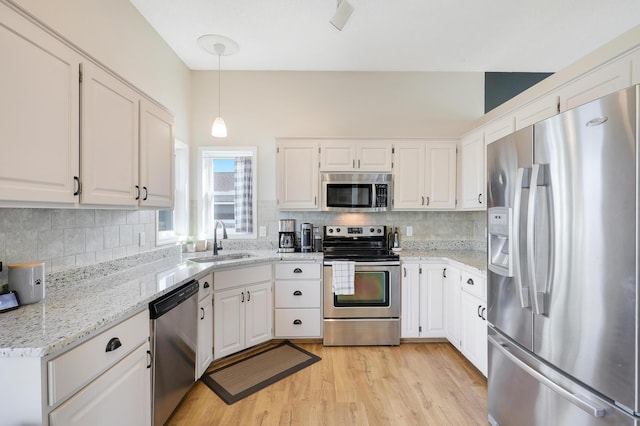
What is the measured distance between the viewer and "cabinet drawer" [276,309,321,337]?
2.92 m

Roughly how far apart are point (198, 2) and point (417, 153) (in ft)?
8.13

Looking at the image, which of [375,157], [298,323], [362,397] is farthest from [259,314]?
[375,157]

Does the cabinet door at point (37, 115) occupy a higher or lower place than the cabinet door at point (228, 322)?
higher

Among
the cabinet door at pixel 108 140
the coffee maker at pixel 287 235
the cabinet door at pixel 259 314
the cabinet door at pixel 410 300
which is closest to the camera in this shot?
the cabinet door at pixel 108 140

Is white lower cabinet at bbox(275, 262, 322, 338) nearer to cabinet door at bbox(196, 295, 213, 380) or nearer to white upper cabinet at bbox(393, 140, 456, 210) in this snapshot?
cabinet door at bbox(196, 295, 213, 380)

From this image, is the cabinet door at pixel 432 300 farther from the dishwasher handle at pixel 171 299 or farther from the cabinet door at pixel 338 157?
the dishwasher handle at pixel 171 299

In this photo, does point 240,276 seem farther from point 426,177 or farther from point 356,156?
point 426,177

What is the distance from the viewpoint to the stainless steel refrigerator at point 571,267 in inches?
40.8

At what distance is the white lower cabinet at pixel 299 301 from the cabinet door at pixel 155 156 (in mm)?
1300

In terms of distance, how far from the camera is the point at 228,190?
3527mm

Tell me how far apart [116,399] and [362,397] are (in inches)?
63.2

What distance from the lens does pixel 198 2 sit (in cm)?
227

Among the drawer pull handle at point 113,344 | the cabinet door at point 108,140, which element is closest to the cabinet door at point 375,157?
the cabinet door at point 108,140

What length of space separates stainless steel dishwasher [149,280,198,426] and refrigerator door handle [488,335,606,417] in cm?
198
